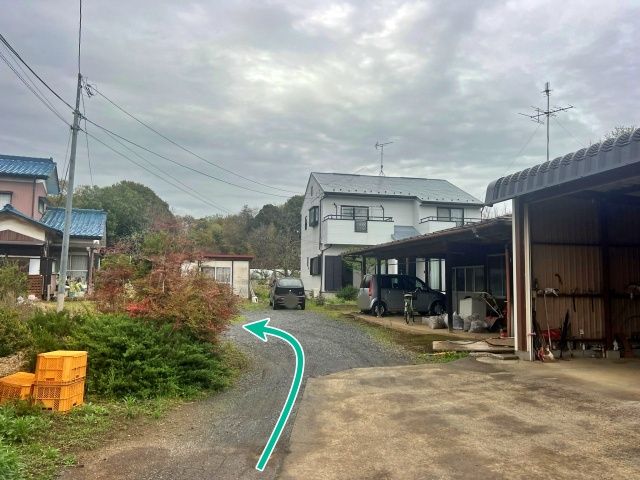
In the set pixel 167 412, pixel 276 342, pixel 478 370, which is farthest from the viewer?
pixel 276 342

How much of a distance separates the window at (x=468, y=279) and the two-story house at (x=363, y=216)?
6771mm

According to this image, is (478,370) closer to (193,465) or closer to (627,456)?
(627,456)

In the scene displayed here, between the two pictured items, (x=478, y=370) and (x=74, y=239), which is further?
Answer: (x=74, y=239)

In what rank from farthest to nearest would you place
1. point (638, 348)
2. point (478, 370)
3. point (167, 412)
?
point (638, 348) < point (478, 370) < point (167, 412)

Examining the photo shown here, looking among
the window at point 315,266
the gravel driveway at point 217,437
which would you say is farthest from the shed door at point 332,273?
the gravel driveway at point 217,437

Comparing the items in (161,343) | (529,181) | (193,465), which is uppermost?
(529,181)

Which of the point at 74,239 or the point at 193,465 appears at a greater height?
the point at 74,239

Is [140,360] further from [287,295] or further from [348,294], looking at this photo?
[348,294]

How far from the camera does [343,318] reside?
19594 millimetres

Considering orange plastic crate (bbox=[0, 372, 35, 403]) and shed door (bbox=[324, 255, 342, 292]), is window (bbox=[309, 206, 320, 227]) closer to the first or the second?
shed door (bbox=[324, 255, 342, 292])

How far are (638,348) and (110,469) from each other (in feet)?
33.9

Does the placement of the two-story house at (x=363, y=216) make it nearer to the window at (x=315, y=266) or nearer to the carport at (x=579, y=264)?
the window at (x=315, y=266)

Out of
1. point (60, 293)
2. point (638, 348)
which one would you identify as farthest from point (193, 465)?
point (60, 293)

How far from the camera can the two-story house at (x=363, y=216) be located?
2819 centimetres
